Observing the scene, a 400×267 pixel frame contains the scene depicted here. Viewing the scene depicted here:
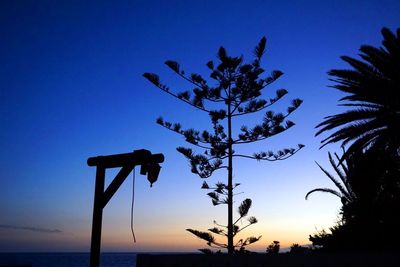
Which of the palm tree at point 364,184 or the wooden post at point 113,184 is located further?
the palm tree at point 364,184

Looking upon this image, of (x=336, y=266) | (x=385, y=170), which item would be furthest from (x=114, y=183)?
(x=385, y=170)

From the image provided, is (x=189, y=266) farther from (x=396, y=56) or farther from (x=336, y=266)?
(x=396, y=56)

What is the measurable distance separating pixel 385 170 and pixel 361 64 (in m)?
3.27

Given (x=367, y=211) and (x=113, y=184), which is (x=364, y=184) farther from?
(x=113, y=184)

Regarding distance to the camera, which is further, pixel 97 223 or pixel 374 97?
pixel 374 97

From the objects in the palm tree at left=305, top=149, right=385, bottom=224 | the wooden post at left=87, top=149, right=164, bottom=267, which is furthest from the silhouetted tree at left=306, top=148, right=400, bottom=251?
the wooden post at left=87, top=149, right=164, bottom=267

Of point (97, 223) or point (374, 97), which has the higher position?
point (374, 97)

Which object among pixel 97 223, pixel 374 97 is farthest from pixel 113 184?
pixel 374 97

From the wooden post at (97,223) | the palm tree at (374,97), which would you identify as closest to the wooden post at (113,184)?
the wooden post at (97,223)

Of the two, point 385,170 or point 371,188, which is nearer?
point 385,170

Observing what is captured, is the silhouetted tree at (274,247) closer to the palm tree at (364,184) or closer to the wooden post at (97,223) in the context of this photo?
the palm tree at (364,184)

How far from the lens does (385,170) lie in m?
11.9

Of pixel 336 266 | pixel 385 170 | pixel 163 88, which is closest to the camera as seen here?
pixel 336 266

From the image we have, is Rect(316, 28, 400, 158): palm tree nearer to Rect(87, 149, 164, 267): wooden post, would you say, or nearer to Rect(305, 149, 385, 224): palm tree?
Rect(305, 149, 385, 224): palm tree
